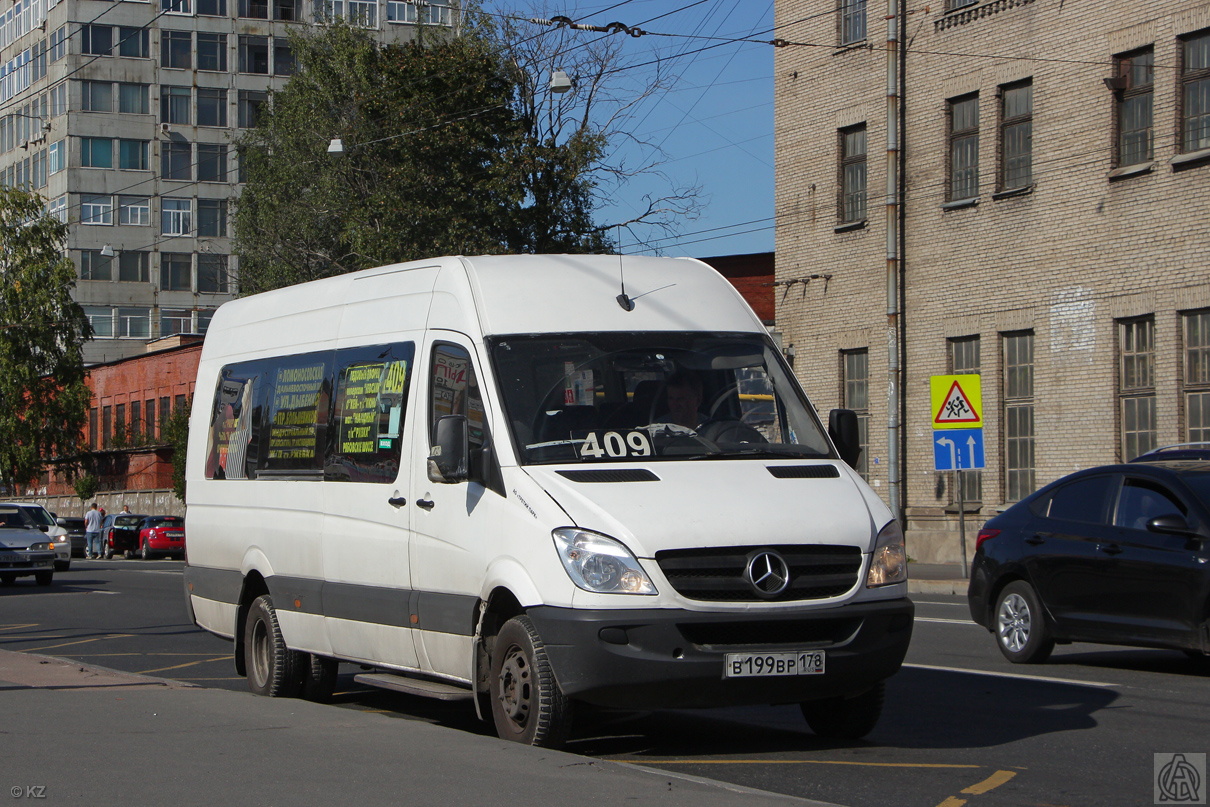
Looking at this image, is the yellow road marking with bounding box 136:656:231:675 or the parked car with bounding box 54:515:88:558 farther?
the parked car with bounding box 54:515:88:558

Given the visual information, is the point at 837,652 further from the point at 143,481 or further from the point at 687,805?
the point at 143,481

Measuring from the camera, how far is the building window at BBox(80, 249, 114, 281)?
3346 inches

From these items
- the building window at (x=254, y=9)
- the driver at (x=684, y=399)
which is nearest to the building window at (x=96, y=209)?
the building window at (x=254, y=9)

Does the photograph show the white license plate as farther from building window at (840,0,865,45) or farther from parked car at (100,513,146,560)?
parked car at (100,513,146,560)

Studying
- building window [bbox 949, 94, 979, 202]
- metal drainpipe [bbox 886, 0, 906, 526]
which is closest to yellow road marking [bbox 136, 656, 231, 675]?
metal drainpipe [bbox 886, 0, 906, 526]

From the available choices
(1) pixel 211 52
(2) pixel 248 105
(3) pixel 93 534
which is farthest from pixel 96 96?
(3) pixel 93 534

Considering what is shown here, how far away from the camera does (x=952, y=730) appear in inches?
350

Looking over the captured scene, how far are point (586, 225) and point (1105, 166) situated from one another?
19027 millimetres

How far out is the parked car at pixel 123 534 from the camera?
5041cm

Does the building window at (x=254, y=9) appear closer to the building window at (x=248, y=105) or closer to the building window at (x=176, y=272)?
the building window at (x=248, y=105)

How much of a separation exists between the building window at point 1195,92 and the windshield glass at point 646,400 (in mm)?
17085

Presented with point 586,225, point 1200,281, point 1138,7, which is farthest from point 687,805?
point 586,225

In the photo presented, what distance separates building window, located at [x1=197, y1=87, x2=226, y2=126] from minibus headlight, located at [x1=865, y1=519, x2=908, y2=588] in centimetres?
8353

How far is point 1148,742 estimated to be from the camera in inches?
330
